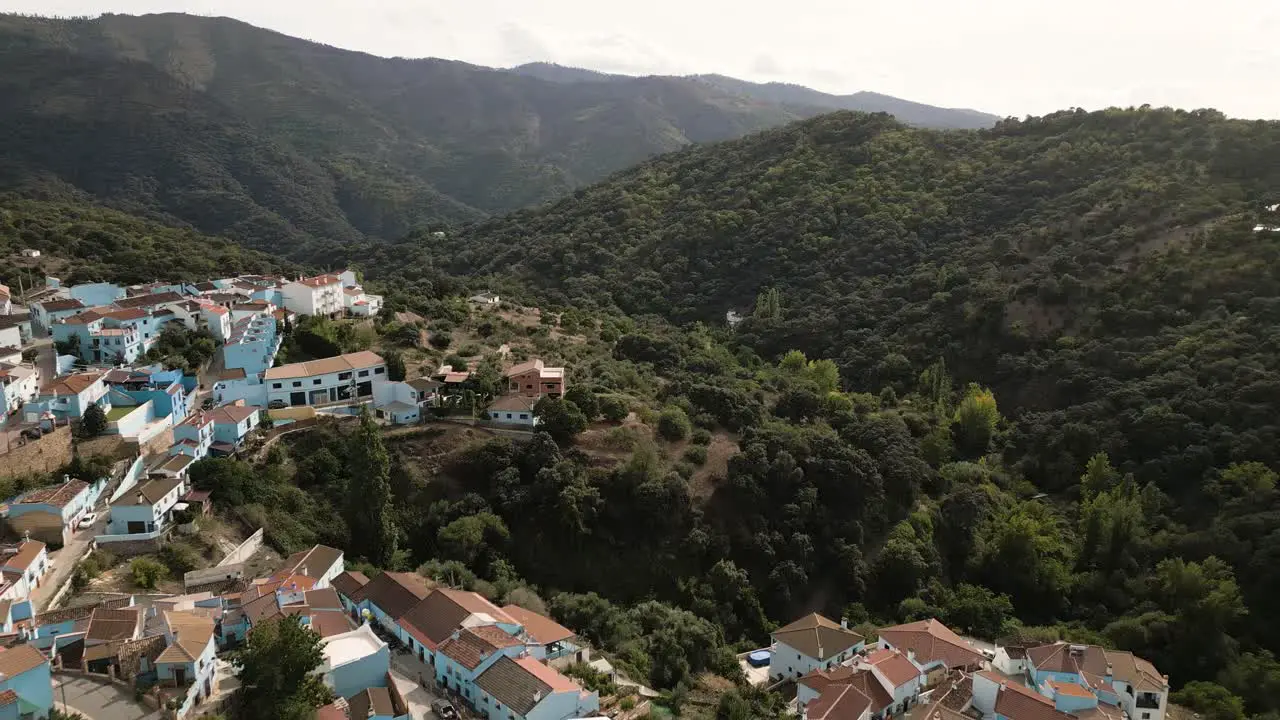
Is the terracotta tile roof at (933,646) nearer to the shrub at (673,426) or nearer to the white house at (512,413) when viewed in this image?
the shrub at (673,426)

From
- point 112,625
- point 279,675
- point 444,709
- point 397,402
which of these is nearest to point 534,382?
point 397,402

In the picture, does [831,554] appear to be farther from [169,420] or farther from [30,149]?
[30,149]

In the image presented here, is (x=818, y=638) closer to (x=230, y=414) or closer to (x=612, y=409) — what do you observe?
(x=612, y=409)

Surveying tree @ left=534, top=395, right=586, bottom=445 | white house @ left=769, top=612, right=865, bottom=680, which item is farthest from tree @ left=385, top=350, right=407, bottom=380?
white house @ left=769, top=612, right=865, bottom=680

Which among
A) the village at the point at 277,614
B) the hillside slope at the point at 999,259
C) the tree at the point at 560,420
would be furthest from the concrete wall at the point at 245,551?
the hillside slope at the point at 999,259

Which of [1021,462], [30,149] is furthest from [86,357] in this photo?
[30,149]

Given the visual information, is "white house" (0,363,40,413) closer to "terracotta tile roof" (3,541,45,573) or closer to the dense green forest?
"terracotta tile roof" (3,541,45,573)
